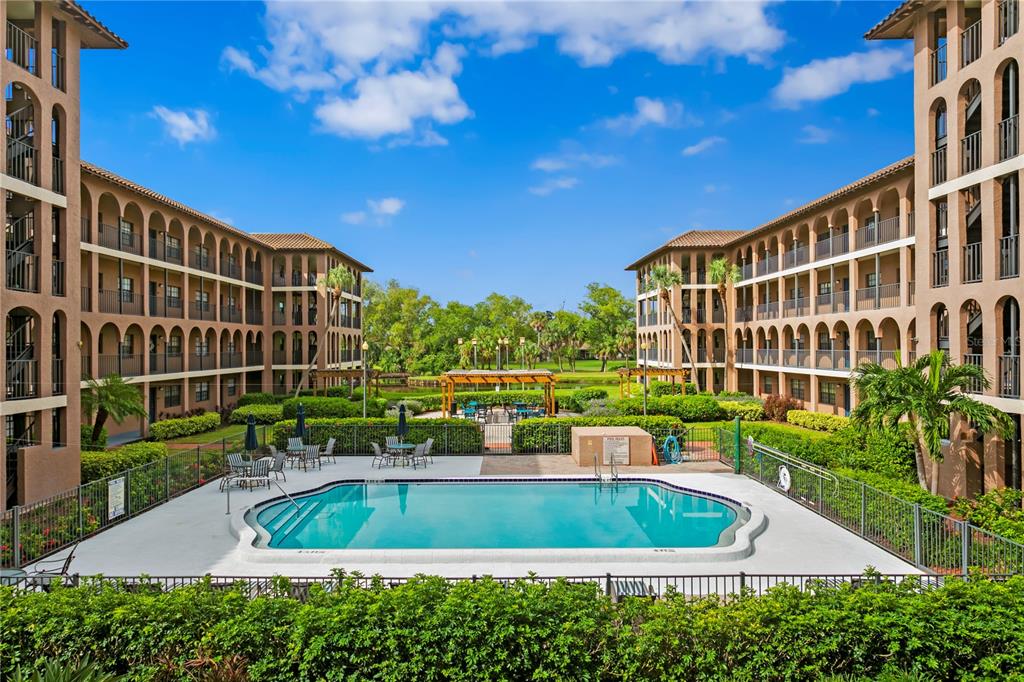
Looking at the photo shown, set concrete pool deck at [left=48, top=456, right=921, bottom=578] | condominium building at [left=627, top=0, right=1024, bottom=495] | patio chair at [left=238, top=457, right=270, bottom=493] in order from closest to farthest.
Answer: concrete pool deck at [left=48, top=456, right=921, bottom=578] → condominium building at [left=627, top=0, right=1024, bottom=495] → patio chair at [left=238, top=457, right=270, bottom=493]

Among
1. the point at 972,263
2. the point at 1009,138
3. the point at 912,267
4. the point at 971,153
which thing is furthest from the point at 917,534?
the point at 912,267

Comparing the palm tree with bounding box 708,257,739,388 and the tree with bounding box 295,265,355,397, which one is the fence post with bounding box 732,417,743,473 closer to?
the palm tree with bounding box 708,257,739,388

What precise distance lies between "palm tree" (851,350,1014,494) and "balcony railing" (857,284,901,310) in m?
14.5

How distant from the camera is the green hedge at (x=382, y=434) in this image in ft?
77.8

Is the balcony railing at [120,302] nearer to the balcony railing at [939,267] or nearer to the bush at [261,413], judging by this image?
the bush at [261,413]

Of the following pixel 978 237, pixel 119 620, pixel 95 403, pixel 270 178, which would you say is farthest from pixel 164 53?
pixel 270 178

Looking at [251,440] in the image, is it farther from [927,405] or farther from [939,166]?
[939,166]

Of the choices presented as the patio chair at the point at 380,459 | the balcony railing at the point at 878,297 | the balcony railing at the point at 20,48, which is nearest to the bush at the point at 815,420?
the balcony railing at the point at 878,297

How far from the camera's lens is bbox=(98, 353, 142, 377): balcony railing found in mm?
28047

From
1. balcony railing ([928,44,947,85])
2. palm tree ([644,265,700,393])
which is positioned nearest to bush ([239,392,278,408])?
palm tree ([644,265,700,393])

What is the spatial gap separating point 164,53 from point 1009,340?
2587cm

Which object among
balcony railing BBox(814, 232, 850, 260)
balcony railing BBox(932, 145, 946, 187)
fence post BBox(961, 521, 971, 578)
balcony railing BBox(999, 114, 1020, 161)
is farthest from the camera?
balcony railing BBox(814, 232, 850, 260)

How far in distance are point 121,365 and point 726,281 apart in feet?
127

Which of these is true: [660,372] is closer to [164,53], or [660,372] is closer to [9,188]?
[164,53]
